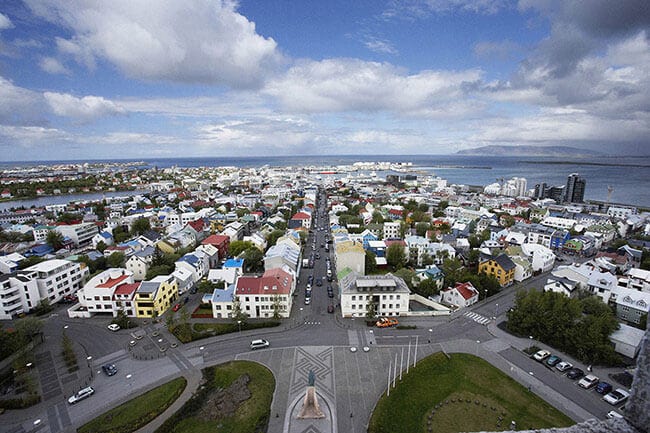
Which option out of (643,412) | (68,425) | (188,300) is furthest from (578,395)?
(188,300)

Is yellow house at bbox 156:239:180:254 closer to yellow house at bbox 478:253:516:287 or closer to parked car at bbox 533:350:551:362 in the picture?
yellow house at bbox 478:253:516:287

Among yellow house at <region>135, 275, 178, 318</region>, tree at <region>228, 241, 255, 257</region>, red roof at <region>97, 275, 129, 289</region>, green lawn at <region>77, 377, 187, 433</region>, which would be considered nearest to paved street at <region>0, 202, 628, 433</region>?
green lawn at <region>77, 377, 187, 433</region>

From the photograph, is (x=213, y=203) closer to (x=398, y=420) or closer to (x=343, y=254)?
Result: (x=343, y=254)

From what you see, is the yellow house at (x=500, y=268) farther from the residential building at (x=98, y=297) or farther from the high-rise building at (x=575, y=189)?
the high-rise building at (x=575, y=189)

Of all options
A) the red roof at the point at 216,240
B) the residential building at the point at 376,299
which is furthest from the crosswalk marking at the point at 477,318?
the red roof at the point at 216,240

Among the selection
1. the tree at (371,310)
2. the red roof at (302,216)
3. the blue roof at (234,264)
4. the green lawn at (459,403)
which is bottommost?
the green lawn at (459,403)

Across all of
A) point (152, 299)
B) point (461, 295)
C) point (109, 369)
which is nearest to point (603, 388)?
point (461, 295)
